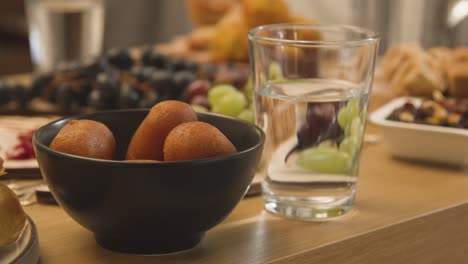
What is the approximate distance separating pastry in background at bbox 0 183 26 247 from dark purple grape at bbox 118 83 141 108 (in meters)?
0.60

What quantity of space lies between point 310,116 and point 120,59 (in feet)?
2.50

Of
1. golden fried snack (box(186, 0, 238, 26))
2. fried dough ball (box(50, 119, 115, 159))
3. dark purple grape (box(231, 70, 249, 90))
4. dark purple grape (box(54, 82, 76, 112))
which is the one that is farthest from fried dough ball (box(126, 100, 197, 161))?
golden fried snack (box(186, 0, 238, 26))

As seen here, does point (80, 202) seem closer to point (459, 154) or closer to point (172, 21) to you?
point (459, 154)

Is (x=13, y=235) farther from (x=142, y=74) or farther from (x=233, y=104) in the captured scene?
(x=142, y=74)

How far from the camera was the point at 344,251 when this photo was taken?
655 millimetres

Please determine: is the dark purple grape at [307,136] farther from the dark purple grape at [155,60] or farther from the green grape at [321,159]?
the dark purple grape at [155,60]

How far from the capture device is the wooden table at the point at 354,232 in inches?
23.9

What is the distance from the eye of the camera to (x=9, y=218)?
54 cm

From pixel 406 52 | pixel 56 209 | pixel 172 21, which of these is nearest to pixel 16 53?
pixel 172 21

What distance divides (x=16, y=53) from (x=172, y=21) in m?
0.91

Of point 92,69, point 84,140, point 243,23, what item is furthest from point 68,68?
point 84,140

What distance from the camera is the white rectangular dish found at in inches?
34.5

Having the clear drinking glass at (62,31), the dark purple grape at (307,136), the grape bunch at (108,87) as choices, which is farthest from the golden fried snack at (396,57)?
the clear drinking glass at (62,31)

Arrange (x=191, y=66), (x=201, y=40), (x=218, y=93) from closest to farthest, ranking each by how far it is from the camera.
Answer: (x=218, y=93) → (x=191, y=66) → (x=201, y=40)
